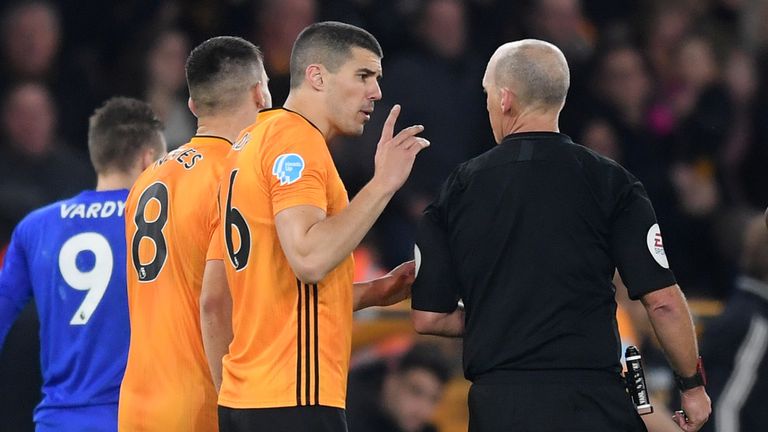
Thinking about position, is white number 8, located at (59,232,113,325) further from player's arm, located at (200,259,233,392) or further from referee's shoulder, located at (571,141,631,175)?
referee's shoulder, located at (571,141,631,175)

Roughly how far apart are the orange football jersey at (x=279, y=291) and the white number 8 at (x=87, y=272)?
3.77ft

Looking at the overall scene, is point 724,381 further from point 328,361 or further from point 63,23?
point 63,23

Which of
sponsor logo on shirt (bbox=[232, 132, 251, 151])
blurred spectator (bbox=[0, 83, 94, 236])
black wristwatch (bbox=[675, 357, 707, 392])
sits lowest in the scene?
black wristwatch (bbox=[675, 357, 707, 392])

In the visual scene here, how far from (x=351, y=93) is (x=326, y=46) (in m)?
0.19

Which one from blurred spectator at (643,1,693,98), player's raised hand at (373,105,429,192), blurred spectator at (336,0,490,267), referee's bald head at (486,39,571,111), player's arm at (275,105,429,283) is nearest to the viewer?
player's arm at (275,105,429,283)

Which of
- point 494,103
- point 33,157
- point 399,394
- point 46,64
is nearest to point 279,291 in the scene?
point 494,103

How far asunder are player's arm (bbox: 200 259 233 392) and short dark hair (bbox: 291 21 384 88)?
0.74 m

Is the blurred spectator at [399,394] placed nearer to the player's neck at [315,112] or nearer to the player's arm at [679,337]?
the player's arm at [679,337]

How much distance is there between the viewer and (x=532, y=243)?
15.0ft

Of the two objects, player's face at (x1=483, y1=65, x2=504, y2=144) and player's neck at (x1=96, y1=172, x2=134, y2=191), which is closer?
player's face at (x1=483, y1=65, x2=504, y2=144)

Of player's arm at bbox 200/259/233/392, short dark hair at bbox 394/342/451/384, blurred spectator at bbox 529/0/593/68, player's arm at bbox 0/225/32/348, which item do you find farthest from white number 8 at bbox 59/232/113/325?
blurred spectator at bbox 529/0/593/68

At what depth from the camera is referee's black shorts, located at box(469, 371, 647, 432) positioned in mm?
4523

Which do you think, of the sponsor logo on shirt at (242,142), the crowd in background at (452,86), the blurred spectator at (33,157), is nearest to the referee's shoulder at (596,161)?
the sponsor logo on shirt at (242,142)

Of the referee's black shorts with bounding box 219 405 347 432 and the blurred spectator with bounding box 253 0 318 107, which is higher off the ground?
the blurred spectator with bounding box 253 0 318 107
